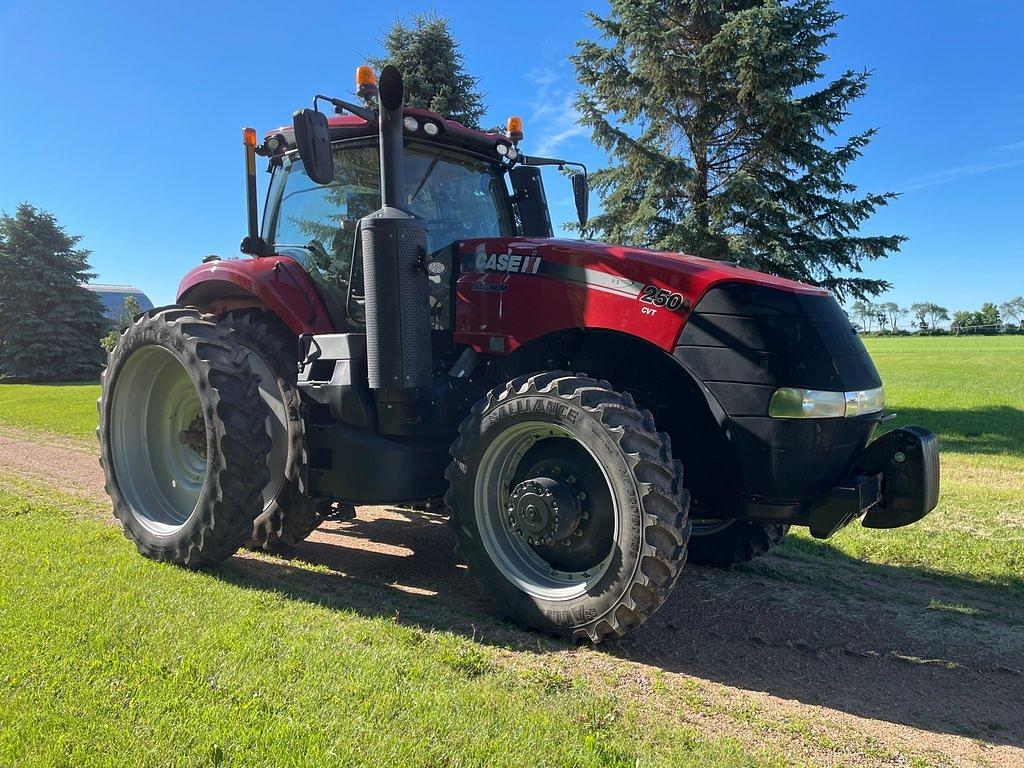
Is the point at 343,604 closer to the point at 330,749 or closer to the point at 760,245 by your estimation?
the point at 330,749

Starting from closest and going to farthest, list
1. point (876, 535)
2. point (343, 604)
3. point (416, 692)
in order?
point (416, 692) < point (343, 604) < point (876, 535)

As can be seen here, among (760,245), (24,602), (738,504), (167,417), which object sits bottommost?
(24,602)

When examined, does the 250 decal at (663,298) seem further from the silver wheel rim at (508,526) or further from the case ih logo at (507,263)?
the silver wheel rim at (508,526)

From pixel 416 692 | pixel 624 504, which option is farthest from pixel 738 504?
pixel 416 692

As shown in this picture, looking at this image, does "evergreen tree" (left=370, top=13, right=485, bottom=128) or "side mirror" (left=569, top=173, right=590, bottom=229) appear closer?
"side mirror" (left=569, top=173, right=590, bottom=229)

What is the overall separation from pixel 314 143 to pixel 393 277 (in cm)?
77

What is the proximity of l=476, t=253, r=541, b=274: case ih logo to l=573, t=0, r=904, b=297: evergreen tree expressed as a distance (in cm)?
794

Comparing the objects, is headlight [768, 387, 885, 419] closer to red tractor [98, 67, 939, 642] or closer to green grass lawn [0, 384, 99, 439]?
red tractor [98, 67, 939, 642]

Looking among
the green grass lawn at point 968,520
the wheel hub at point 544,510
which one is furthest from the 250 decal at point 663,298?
the green grass lawn at point 968,520

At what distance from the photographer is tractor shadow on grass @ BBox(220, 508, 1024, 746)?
313cm

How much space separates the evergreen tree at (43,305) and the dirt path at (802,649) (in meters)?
30.9

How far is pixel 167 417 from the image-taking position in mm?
5098

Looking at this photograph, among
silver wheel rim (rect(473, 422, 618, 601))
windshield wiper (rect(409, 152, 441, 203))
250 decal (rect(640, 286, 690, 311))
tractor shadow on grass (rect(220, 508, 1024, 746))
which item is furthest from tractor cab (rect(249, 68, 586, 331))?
tractor shadow on grass (rect(220, 508, 1024, 746))

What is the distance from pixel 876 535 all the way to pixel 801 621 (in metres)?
2.11
